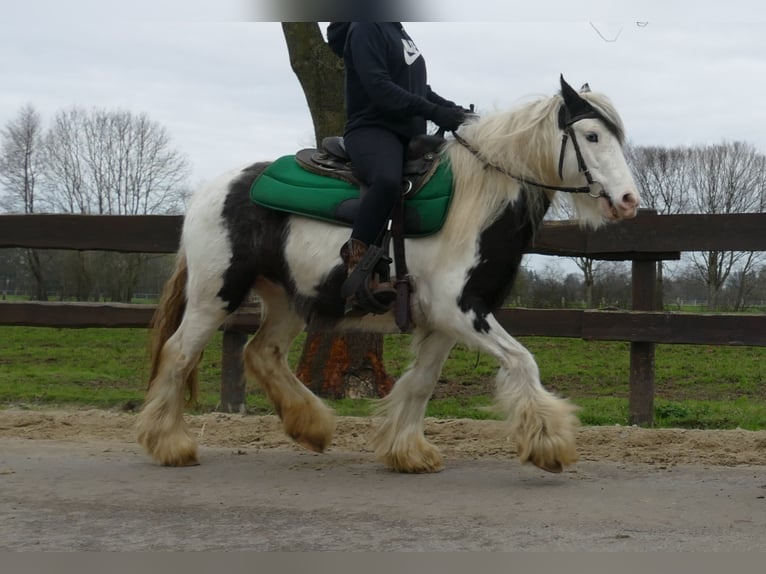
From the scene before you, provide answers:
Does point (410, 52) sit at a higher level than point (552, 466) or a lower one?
higher

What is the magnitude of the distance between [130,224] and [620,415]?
4622mm

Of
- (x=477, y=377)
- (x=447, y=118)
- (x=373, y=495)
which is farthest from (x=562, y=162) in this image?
(x=477, y=377)

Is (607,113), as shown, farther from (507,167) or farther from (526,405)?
(526,405)

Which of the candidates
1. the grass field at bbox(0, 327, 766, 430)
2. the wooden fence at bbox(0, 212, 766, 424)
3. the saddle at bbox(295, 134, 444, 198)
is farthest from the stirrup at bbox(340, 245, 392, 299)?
the wooden fence at bbox(0, 212, 766, 424)

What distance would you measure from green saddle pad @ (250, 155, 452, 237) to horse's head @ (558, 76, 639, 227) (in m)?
0.74

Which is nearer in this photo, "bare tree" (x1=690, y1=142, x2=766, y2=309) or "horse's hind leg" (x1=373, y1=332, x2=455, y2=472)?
"horse's hind leg" (x1=373, y1=332, x2=455, y2=472)

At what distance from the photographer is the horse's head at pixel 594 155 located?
16.5ft

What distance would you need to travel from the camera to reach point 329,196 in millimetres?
5617

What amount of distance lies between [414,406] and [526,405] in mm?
968

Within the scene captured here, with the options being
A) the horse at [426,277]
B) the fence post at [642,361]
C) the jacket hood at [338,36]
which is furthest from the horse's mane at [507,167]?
the fence post at [642,361]

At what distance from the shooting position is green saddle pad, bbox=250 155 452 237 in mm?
5426

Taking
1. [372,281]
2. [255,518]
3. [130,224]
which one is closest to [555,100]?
[372,281]

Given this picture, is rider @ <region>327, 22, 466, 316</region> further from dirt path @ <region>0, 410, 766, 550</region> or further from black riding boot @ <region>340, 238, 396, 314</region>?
dirt path @ <region>0, 410, 766, 550</region>

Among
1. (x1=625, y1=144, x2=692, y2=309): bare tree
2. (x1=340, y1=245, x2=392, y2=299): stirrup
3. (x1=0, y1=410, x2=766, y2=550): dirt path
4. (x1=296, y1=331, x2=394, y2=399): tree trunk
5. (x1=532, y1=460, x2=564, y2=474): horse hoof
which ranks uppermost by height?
(x1=625, y1=144, x2=692, y2=309): bare tree
